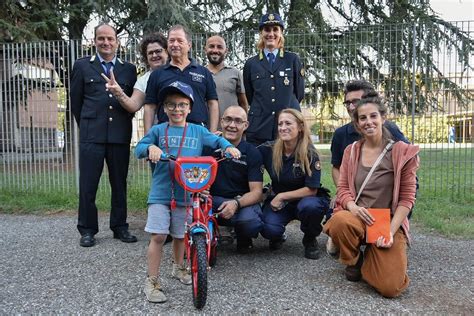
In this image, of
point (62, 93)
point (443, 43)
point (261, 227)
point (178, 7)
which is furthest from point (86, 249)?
point (178, 7)

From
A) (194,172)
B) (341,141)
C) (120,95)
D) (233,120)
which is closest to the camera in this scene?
(194,172)

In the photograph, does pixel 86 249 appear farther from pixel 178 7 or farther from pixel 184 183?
pixel 178 7

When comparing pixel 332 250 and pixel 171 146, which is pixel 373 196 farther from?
pixel 171 146

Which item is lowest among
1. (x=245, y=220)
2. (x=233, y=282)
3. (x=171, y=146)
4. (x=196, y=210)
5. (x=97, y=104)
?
(x=233, y=282)

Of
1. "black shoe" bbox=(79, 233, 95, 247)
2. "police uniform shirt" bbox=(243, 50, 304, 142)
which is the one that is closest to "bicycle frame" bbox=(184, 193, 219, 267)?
"police uniform shirt" bbox=(243, 50, 304, 142)

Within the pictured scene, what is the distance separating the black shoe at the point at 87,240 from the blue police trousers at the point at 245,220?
1586 mm

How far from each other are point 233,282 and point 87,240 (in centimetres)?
199

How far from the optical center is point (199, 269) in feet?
10.1

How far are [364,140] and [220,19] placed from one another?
10703 millimetres

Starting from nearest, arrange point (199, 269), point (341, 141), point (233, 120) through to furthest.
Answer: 1. point (199, 269)
2. point (233, 120)
3. point (341, 141)

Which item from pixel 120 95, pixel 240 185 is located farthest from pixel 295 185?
pixel 120 95

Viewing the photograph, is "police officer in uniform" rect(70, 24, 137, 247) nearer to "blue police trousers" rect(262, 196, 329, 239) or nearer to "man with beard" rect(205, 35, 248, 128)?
"man with beard" rect(205, 35, 248, 128)

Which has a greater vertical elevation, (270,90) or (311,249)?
(270,90)

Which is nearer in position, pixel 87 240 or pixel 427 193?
pixel 87 240
